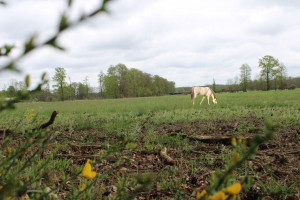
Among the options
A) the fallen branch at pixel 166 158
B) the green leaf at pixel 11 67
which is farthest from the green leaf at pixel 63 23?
the fallen branch at pixel 166 158

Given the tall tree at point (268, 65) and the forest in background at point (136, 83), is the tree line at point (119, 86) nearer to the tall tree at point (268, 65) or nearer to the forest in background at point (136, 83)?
the forest in background at point (136, 83)

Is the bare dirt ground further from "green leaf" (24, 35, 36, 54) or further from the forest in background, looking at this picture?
the forest in background

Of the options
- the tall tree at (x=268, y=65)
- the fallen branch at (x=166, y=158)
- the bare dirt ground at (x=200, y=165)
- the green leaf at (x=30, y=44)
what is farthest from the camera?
the tall tree at (x=268, y=65)

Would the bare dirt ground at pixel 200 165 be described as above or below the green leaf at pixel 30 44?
below

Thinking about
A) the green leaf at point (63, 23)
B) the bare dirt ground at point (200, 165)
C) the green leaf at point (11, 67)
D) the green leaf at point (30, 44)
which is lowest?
the bare dirt ground at point (200, 165)

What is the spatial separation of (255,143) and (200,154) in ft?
7.93

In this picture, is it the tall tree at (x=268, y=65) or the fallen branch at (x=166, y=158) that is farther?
the tall tree at (x=268, y=65)

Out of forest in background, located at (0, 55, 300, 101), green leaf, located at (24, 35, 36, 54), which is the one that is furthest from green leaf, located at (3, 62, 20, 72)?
forest in background, located at (0, 55, 300, 101)

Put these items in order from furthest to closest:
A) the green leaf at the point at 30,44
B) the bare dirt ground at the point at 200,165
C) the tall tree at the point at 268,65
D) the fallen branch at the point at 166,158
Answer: the tall tree at the point at 268,65 < the fallen branch at the point at 166,158 < the bare dirt ground at the point at 200,165 < the green leaf at the point at 30,44

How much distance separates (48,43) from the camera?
0.45 m

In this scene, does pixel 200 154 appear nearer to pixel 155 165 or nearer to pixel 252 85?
pixel 155 165

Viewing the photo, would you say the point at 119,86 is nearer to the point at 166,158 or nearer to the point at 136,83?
the point at 136,83

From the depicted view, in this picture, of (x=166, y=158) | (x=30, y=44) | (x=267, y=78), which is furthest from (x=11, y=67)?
(x=267, y=78)

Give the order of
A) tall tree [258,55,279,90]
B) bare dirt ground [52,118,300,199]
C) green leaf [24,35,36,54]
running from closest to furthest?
1. green leaf [24,35,36,54]
2. bare dirt ground [52,118,300,199]
3. tall tree [258,55,279,90]
